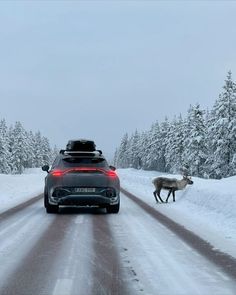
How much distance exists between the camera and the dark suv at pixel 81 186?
13875 millimetres

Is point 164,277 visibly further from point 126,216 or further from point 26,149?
point 26,149

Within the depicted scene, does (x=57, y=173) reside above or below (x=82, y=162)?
below

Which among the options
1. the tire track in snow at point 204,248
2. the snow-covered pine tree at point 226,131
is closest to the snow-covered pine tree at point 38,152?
the snow-covered pine tree at point 226,131

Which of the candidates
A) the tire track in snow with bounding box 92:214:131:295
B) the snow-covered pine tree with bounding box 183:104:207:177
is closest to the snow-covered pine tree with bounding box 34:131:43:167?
the snow-covered pine tree with bounding box 183:104:207:177

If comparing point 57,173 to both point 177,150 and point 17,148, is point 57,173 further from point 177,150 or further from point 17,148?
point 17,148

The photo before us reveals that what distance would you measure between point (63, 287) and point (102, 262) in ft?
4.96

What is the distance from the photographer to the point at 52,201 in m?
14.0

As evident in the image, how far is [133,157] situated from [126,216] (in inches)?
5321

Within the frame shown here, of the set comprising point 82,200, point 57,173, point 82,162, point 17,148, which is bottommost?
point 82,200

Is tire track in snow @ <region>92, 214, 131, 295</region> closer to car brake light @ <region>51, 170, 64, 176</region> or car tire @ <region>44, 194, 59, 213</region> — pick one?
car brake light @ <region>51, 170, 64, 176</region>

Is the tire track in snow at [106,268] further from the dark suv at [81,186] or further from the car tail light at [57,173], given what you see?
the car tail light at [57,173]

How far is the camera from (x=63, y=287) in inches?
212

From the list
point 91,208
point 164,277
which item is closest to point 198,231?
point 164,277

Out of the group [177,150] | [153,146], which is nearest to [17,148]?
[153,146]
